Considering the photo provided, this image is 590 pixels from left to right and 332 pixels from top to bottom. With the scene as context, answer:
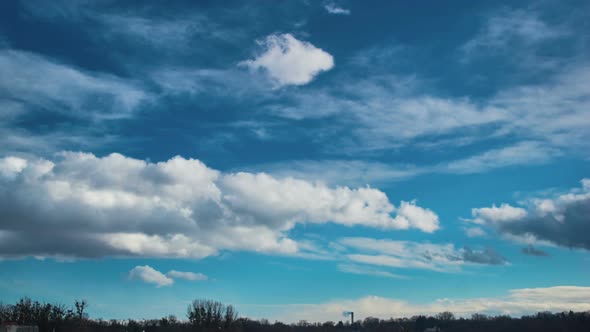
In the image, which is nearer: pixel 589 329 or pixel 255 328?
pixel 589 329

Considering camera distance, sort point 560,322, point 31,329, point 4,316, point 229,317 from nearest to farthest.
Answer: point 31,329
point 4,316
point 229,317
point 560,322

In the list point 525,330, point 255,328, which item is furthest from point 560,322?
point 255,328

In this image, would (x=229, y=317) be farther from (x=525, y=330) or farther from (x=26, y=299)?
(x=525, y=330)

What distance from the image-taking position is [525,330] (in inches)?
7781

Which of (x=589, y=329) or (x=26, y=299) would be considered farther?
(x=589, y=329)

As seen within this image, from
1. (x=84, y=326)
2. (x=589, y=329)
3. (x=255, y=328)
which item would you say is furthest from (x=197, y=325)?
(x=589, y=329)

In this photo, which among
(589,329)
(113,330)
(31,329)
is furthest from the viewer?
(589,329)

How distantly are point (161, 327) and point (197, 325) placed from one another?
38.8m

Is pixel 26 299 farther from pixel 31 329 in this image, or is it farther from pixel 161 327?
pixel 161 327

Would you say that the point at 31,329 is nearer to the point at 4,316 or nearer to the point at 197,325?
the point at 4,316

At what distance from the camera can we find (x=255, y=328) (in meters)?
197

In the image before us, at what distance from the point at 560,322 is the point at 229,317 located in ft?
383

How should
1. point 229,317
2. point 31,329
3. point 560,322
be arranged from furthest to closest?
1. point 560,322
2. point 229,317
3. point 31,329

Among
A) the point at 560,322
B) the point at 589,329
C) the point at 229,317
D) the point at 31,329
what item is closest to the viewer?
the point at 31,329
